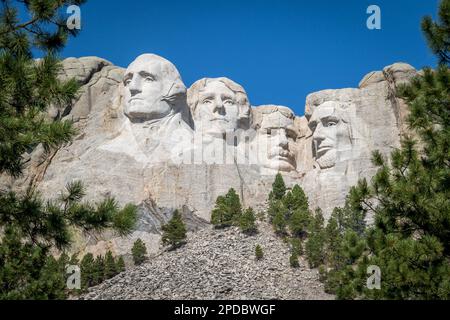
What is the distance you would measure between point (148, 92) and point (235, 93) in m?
2.69

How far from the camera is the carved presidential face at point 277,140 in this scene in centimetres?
2722

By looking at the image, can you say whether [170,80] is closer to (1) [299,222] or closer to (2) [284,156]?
(2) [284,156]

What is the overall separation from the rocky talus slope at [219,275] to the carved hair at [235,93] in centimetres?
443

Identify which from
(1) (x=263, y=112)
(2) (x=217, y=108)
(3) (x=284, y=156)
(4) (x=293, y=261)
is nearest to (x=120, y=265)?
(4) (x=293, y=261)

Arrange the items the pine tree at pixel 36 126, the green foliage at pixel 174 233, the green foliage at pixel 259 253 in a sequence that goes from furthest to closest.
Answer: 1. the green foliage at pixel 174 233
2. the green foliage at pixel 259 253
3. the pine tree at pixel 36 126

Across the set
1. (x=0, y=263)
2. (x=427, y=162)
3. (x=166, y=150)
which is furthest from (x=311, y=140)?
(x=0, y=263)

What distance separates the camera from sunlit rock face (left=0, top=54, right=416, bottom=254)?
2530cm

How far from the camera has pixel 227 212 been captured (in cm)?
2456

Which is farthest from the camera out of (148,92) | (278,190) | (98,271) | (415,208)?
(148,92)

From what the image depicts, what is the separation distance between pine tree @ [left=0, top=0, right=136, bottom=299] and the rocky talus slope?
828cm

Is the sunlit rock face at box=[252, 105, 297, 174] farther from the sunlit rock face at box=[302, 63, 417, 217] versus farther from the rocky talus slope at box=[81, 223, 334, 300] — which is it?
the rocky talus slope at box=[81, 223, 334, 300]

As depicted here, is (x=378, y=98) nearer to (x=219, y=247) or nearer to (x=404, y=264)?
(x=219, y=247)

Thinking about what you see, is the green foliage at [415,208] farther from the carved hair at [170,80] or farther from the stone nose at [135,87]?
the stone nose at [135,87]

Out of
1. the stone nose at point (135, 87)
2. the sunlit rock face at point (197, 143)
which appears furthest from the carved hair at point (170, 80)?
the stone nose at point (135, 87)
